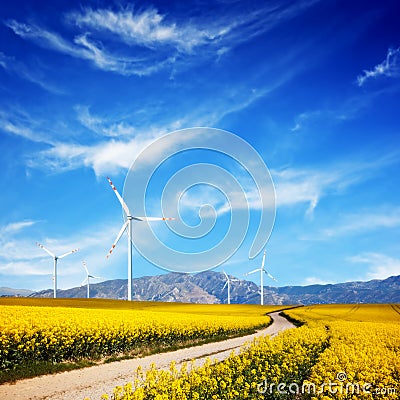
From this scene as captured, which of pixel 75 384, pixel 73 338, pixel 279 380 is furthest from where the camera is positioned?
pixel 73 338

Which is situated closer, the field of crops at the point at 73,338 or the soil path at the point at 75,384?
the soil path at the point at 75,384

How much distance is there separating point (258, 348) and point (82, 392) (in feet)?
27.3

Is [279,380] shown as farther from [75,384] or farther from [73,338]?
[73,338]

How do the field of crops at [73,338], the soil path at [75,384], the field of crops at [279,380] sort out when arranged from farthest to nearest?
the field of crops at [73,338] → the soil path at [75,384] → the field of crops at [279,380]

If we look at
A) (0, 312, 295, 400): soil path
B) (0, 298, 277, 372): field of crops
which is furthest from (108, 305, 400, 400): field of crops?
(0, 298, 277, 372): field of crops

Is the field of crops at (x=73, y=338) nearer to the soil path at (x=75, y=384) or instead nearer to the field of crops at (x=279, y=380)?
the soil path at (x=75, y=384)

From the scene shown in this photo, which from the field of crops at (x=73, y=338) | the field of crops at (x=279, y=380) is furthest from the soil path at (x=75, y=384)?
the field of crops at (x=279, y=380)

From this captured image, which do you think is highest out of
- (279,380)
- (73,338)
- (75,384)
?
(73,338)

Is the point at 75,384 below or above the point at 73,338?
below

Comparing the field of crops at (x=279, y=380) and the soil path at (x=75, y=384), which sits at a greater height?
the field of crops at (x=279, y=380)

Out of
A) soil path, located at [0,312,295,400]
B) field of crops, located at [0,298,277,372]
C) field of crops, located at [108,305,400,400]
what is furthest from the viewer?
field of crops, located at [0,298,277,372]

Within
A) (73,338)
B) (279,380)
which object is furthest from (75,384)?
(279,380)

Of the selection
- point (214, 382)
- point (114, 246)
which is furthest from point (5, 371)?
point (114, 246)

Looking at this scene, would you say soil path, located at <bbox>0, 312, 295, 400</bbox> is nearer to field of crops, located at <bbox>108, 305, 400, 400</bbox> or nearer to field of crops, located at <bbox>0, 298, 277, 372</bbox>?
field of crops, located at <bbox>0, 298, 277, 372</bbox>
